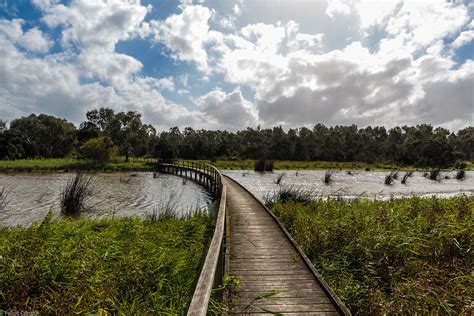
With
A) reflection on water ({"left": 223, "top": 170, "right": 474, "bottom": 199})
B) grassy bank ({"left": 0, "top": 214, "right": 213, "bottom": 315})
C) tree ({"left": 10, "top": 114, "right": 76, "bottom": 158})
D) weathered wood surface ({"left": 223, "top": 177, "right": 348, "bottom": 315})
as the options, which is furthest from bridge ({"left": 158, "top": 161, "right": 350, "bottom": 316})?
tree ({"left": 10, "top": 114, "right": 76, "bottom": 158})

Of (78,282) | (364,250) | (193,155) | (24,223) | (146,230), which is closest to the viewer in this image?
(78,282)

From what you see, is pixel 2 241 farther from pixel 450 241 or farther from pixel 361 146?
pixel 361 146

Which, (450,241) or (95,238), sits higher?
(450,241)

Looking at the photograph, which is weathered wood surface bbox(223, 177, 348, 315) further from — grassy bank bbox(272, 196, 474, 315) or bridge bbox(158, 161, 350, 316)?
grassy bank bbox(272, 196, 474, 315)

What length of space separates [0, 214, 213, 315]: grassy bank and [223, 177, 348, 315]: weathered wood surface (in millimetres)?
723

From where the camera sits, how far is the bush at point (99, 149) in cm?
3969

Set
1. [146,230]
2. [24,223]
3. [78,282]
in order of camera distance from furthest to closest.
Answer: [24,223] → [146,230] → [78,282]

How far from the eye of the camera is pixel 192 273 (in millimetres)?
4898

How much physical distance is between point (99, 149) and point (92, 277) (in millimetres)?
39694

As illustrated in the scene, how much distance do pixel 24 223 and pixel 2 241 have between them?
14.6 ft

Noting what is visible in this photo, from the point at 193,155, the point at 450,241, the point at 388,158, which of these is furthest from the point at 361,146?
the point at 450,241

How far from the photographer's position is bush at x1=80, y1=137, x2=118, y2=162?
1563 inches

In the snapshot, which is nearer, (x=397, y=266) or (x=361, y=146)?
(x=397, y=266)

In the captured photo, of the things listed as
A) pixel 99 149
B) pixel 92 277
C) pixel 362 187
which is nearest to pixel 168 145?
pixel 99 149
